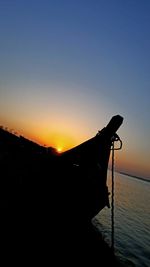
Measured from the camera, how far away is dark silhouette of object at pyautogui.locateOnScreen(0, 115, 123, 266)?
9.33m

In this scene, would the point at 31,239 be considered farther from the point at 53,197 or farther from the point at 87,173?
the point at 87,173

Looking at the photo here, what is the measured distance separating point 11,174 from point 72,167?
139 inches

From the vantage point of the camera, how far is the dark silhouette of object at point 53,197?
9.33 metres

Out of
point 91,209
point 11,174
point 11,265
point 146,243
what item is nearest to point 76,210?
point 91,209

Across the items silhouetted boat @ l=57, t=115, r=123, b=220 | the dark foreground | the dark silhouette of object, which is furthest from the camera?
silhouetted boat @ l=57, t=115, r=123, b=220

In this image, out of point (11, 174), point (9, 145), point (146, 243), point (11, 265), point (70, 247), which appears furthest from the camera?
point (146, 243)

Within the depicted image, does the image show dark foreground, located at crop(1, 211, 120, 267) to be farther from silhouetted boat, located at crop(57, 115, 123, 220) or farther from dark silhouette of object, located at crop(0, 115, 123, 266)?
silhouetted boat, located at crop(57, 115, 123, 220)

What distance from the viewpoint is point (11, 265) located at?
27.5 ft

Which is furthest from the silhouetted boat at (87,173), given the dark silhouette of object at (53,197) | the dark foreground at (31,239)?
the dark foreground at (31,239)

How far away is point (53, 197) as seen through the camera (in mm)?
9289

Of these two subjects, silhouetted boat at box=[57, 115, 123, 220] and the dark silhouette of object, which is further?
silhouetted boat at box=[57, 115, 123, 220]

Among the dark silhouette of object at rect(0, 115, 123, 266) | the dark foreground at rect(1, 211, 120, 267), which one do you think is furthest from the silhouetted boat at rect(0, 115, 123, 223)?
the dark foreground at rect(1, 211, 120, 267)

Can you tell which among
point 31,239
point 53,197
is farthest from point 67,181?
Answer: point 31,239

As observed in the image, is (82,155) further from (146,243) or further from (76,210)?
(146,243)
